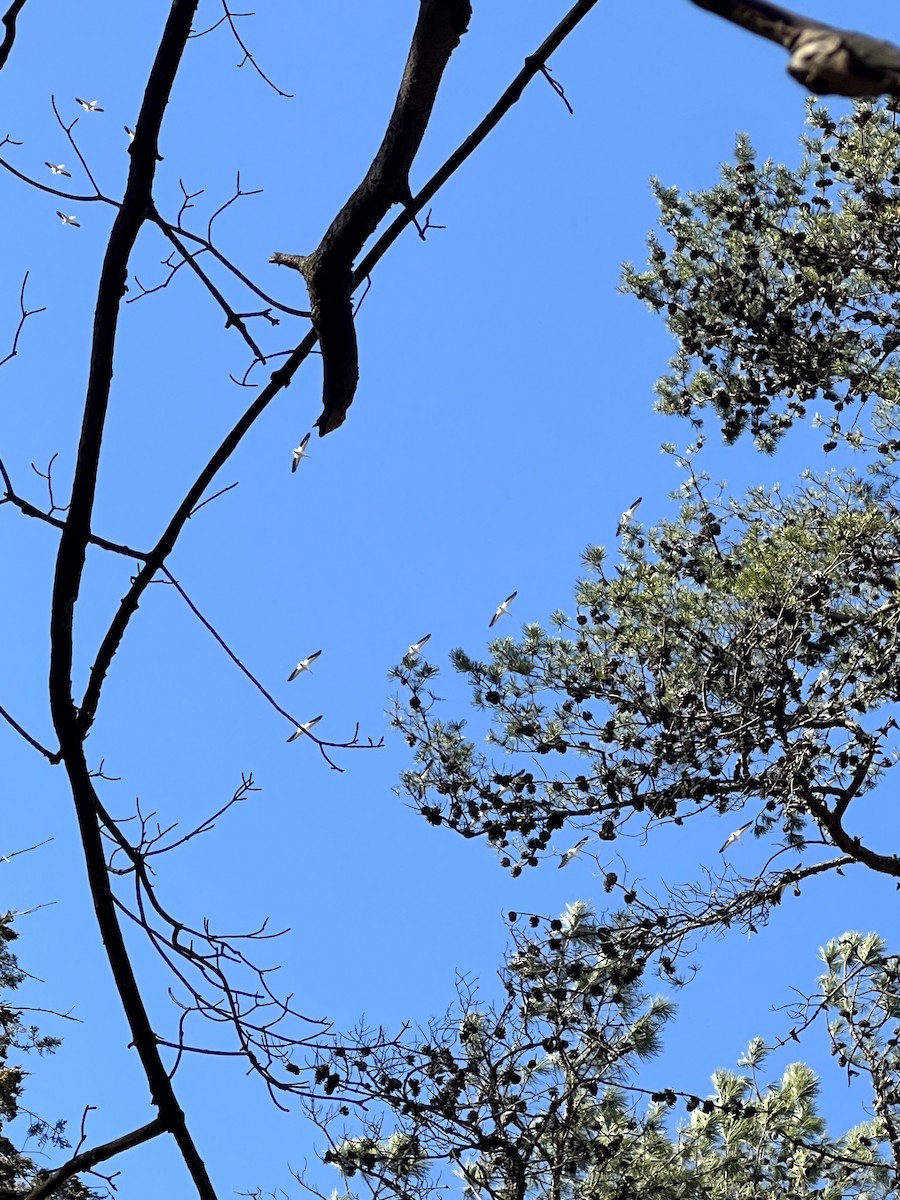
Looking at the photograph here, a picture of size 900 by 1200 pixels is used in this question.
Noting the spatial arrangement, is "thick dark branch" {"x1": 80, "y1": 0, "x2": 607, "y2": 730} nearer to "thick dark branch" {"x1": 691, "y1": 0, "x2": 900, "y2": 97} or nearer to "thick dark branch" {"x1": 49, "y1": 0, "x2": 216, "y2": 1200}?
"thick dark branch" {"x1": 49, "y1": 0, "x2": 216, "y2": 1200}

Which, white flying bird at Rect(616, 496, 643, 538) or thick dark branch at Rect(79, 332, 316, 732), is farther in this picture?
white flying bird at Rect(616, 496, 643, 538)

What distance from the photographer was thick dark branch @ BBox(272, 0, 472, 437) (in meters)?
1.58

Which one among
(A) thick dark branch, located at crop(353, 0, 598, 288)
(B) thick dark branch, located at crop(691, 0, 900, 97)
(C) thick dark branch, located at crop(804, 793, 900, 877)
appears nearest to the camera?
(B) thick dark branch, located at crop(691, 0, 900, 97)

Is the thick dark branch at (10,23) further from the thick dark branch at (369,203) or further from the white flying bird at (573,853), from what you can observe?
the white flying bird at (573,853)

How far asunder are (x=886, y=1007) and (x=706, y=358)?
144 inches

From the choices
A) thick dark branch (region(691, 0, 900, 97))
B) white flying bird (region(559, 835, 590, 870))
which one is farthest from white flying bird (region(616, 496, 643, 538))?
thick dark branch (region(691, 0, 900, 97))

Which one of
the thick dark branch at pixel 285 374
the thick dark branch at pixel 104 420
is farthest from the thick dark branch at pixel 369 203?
the thick dark branch at pixel 104 420

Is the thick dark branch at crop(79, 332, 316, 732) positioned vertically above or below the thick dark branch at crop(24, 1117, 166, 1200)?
above

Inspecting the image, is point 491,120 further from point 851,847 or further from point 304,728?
point 851,847

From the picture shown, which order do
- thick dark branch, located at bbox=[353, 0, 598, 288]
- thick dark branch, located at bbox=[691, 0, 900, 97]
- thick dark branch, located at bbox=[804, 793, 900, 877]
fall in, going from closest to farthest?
thick dark branch, located at bbox=[691, 0, 900, 97] → thick dark branch, located at bbox=[353, 0, 598, 288] → thick dark branch, located at bbox=[804, 793, 900, 877]

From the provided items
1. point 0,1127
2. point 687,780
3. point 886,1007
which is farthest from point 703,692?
point 0,1127

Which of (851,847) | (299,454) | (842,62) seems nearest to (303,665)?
(299,454)

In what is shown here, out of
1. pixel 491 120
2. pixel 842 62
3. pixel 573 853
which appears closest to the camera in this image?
pixel 842 62

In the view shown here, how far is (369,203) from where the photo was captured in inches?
66.2
